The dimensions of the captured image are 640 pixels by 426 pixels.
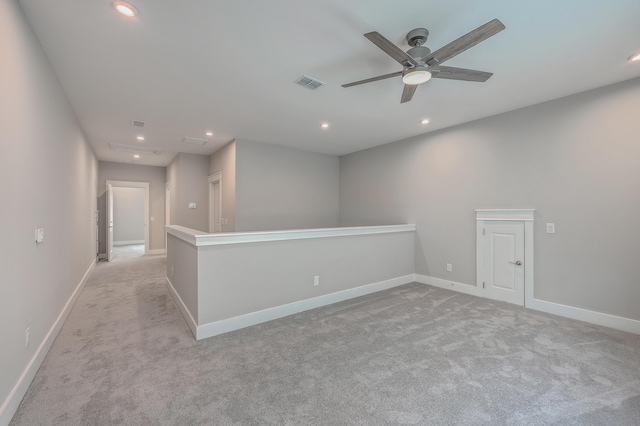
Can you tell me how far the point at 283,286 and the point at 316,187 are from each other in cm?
321

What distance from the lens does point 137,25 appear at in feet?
6.53

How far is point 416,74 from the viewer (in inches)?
84.3

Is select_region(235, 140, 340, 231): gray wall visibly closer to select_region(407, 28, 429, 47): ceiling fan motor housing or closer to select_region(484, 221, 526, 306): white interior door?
select_region(484, 221, 526, 306): white interior door

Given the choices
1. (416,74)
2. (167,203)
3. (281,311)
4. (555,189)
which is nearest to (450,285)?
(555,189)

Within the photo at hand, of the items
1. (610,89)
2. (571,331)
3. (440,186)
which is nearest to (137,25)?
(440,186)

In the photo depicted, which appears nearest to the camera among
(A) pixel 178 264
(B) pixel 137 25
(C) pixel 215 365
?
(B) pixel 137 25

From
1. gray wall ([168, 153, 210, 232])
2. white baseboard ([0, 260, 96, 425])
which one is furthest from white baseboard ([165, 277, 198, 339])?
gray wall ([168, 153, 210, 232])

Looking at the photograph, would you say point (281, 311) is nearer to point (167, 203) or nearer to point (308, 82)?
point (308, 82)

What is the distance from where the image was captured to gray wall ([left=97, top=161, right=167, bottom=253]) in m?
7.41

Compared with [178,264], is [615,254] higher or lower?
higher

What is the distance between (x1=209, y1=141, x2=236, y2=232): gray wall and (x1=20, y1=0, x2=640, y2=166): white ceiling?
110cm

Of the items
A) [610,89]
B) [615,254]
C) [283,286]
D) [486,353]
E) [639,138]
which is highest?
[610,89]

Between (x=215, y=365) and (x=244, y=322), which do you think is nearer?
(x=215, y=365)

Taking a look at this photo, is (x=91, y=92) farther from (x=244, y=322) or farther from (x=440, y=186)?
(x=440, y=186)
